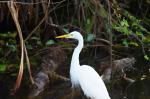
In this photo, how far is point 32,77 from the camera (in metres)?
5.99

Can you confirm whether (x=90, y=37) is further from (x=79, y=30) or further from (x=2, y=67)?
(x=2, y=67)

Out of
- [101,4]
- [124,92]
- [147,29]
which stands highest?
[101,4]

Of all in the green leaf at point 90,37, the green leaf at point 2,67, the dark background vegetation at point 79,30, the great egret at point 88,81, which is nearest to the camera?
the great egret at point 88,81

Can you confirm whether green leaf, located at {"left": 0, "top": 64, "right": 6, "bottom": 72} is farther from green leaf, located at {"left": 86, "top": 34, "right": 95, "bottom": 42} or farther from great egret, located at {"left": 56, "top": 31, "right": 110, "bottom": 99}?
green leaf, located at {"left": 86, "top": 34, "right": 95, "bottom": 42}

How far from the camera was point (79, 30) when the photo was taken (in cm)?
711

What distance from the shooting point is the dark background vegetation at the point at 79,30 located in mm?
6422

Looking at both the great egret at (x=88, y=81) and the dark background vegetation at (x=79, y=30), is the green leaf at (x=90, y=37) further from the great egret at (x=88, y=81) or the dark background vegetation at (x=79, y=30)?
the great egret at (x=88, y=81)

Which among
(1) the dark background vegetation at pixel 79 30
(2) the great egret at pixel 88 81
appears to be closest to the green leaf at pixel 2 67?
(1) the dark background vegetation at pixel 79 30

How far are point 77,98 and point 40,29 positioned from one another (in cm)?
199

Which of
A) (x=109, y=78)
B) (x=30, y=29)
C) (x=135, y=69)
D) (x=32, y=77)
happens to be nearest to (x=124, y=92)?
(x=109, y=78)

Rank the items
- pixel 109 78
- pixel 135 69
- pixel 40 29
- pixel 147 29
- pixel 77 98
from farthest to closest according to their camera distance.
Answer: pixel 147 29
pixel 40 29
pixel 135 69
pixel 109 78
pixel 77 98

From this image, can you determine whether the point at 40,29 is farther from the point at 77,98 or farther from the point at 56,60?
the point at 77,98

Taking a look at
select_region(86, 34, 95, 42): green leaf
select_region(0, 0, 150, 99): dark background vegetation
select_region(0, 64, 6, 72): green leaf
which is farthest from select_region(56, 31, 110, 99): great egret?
select_region(0, 64, 6, 72): green leaf

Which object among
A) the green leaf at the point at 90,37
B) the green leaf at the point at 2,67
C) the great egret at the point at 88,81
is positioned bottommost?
the great egret at the point at 88,81
